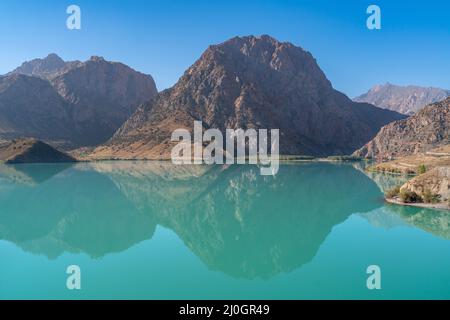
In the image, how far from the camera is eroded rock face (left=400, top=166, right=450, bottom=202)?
5678cm

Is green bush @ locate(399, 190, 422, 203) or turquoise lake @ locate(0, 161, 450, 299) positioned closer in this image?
turquoise lake @ locate(0, 161, 450, 299)

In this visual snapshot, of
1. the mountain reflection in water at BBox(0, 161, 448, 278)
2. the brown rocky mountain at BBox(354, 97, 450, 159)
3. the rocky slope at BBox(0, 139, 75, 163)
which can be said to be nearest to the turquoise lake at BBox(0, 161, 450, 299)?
the mountain reflection in water at BBox(0, 161, 448, 278)

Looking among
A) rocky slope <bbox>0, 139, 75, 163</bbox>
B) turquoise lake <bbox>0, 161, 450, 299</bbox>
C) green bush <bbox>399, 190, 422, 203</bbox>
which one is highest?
rocky slope <bbox>0, 139, 75, 163</bbox>

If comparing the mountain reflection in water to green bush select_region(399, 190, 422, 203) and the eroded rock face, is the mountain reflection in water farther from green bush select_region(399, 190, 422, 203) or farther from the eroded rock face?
the eroded rock face

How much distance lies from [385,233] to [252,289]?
22167 mm

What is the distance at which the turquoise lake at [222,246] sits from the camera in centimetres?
2438

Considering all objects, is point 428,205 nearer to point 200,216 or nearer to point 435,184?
point 435,184

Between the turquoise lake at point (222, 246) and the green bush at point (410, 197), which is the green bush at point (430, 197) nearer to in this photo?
the green bush at point (410, 197)

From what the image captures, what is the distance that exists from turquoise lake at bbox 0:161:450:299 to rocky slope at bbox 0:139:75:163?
109m

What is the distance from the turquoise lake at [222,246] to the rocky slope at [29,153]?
357ft

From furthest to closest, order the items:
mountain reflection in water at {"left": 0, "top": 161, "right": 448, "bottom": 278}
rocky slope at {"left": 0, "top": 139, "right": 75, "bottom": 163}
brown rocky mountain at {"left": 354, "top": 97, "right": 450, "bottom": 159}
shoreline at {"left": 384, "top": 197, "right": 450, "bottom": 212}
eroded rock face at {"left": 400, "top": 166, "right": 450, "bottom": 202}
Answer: rocky slope at {"left": 0, "top": 139, "right": 75, "bottom": 163}, brown rocky mountain at {"left": 354, "top": 97, "right": 450, "bottom": 159}, eroded rock face at {"left": 400, "top": 166, "right": 450, "bottom": 202}, shoreline at {"left": 384, "top": 197, "right": 450, "bottom": 212}, mountain reflection in water at {"left": 0, "top": 161, "right": 448, "bottom": 278}

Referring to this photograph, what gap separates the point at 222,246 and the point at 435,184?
36729 mm

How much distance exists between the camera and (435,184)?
193ft

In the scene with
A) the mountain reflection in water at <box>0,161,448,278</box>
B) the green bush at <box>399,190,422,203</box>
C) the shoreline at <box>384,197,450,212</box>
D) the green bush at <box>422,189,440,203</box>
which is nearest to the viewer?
the mountain reflection in water at <box>0,161,448,278</box>
